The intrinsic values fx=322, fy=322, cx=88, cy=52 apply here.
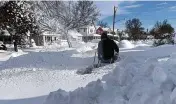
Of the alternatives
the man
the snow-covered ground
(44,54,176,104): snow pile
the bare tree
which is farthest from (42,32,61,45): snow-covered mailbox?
(44,54,176,104): snow pile

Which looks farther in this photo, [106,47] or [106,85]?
[106,47]

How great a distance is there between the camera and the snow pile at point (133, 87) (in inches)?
198

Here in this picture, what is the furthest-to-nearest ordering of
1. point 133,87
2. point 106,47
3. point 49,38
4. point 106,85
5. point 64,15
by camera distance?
point 49,38
point 64,15
point 106,47
point 106,85
point 133,87

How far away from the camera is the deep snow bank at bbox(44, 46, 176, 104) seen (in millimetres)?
5039

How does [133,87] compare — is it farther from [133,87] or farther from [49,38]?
[49,38]

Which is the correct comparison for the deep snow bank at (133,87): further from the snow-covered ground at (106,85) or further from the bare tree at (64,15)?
the bare tree at (64,15)

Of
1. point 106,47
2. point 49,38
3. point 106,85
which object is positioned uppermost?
point 106,47

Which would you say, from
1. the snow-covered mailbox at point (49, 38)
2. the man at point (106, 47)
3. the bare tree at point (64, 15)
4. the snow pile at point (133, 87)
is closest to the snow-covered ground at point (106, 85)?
the snow pile at point (133, 87)

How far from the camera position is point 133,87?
564 cm

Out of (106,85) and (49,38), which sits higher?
(106,85)

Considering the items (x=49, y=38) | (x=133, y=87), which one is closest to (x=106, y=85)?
(x=133, y=87)

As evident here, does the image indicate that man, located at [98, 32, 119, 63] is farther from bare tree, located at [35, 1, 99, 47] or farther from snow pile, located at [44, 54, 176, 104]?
bare tree, located at [35, 1, 99, 47]

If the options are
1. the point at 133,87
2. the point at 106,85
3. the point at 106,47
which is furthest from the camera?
the point at 106,47

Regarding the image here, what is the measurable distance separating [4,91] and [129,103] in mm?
4484
